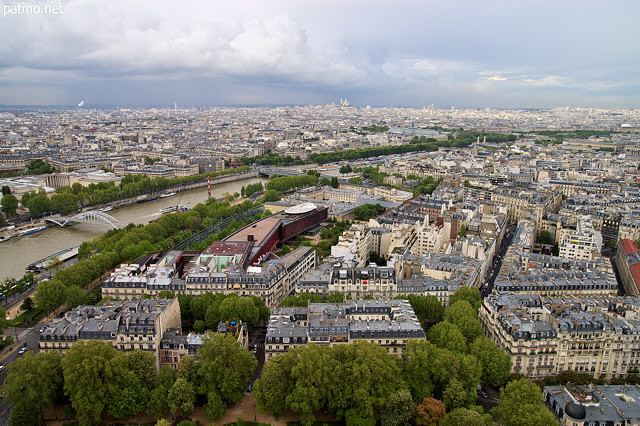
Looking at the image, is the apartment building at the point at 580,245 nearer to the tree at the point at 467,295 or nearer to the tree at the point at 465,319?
the tree at the point at 467,295

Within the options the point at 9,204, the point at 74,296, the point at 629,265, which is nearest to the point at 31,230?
the point at 9,204

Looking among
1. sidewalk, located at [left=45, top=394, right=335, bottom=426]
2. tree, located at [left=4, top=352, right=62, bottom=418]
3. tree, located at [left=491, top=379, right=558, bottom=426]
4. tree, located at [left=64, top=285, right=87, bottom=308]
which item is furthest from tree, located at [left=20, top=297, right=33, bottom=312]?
tree, located at [left=491, top=379, right=558, bottom=426]

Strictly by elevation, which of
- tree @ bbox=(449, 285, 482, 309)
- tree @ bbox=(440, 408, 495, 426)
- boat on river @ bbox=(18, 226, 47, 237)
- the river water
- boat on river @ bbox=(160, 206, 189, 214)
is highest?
tree @ bbox=(449, 285, 482, 309)

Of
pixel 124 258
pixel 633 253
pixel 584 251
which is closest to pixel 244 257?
pixel 124 258

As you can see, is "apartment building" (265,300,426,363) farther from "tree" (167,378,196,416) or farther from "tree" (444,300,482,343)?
"tree" (167,378,196,416)

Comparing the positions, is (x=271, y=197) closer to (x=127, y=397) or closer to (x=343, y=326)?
(x=343, y=326)

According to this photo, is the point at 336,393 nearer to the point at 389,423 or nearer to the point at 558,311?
the point at 389,423
